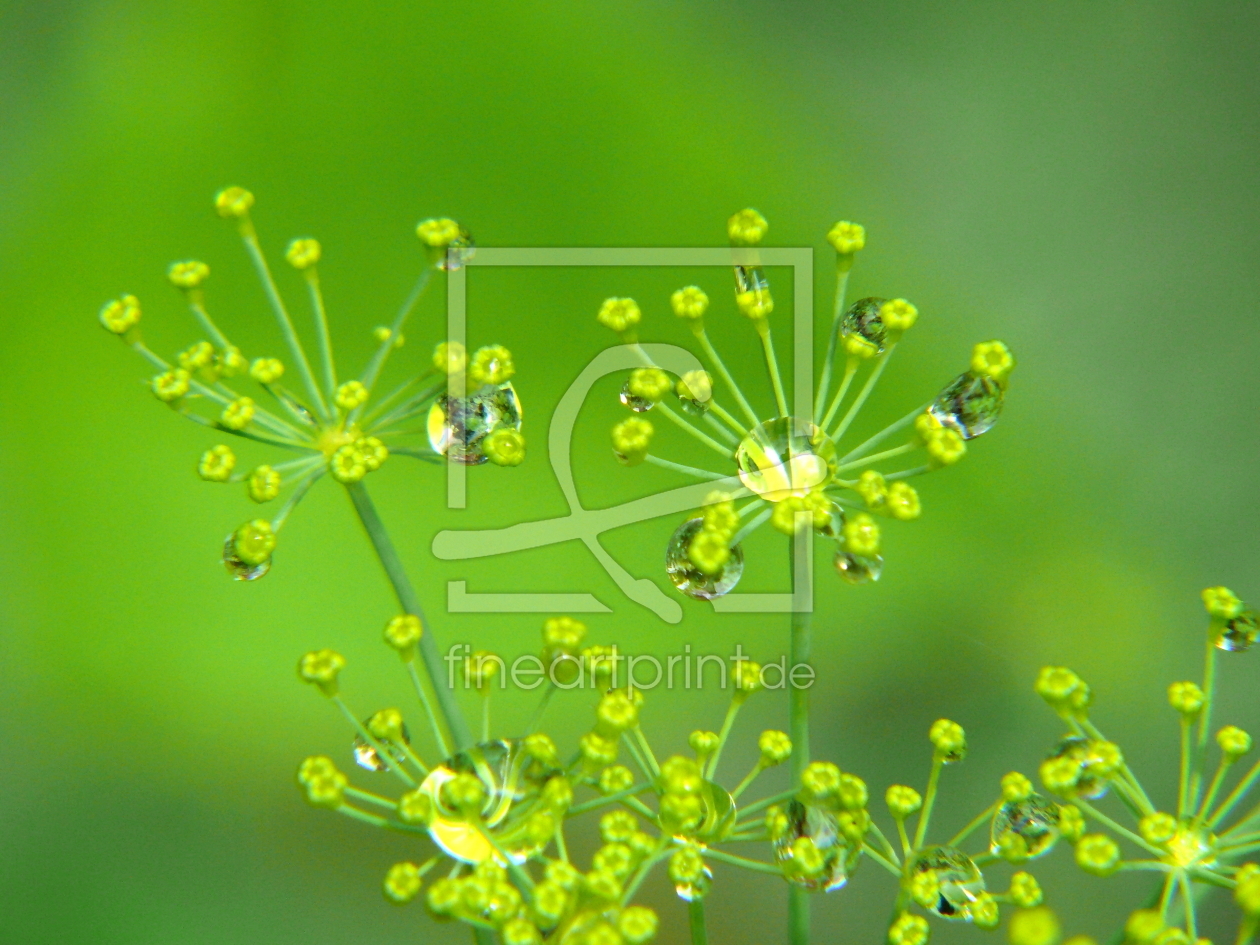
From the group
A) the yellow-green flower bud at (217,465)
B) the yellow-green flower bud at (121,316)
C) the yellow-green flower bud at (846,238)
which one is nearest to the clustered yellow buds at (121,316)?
the yellow-green flower bud at (121,316)

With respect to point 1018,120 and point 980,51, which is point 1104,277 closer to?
point 1018,120

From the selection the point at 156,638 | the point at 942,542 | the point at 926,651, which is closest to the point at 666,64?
the point at 942,542

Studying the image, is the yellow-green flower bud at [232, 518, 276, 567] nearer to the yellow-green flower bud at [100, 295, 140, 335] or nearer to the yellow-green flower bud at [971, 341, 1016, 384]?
the yellow-green flower bud at [100, 295, 140, 335]

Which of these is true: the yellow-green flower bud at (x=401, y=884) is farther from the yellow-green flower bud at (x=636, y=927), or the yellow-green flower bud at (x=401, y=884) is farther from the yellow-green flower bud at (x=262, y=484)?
the yellow-green flower bud at (x=262, y=484)

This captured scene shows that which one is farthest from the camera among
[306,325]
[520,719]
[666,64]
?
[666,64]

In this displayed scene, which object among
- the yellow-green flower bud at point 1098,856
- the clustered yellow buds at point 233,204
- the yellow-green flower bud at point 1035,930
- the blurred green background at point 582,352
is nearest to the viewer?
the yellow-green flower bud at point 1035,930

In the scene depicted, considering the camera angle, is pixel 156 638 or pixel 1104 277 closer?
pixel 156 638

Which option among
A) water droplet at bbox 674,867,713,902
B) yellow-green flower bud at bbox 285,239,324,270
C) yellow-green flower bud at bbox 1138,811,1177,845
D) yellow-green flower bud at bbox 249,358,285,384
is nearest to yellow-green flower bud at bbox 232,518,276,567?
yellow-green flower bud at bbox 249,358,285,384
